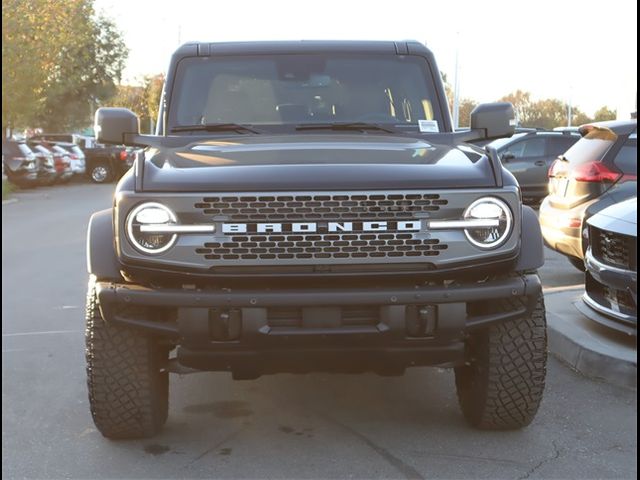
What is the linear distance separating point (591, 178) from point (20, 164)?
20.9 meters

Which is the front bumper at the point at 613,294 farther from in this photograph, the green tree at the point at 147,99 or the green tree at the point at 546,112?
the green tree at the point at 147,99

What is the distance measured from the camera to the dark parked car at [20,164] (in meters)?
25.7

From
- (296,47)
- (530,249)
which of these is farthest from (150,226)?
(296,47)

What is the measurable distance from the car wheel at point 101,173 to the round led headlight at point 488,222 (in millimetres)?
30317

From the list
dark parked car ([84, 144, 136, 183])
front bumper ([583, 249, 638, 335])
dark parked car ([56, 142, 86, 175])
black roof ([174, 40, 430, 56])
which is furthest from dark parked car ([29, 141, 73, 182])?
front bumper ([583, 249, 638, 335])

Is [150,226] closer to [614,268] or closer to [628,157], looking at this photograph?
[614,268]

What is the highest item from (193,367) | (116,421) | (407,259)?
(407,259)

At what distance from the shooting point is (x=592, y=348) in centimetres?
561

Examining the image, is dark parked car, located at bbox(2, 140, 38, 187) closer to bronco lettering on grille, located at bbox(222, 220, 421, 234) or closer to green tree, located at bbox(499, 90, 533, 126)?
green tree, located at bbox(499, 90, 533, 126)

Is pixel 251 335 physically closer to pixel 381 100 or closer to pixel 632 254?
pixel 381 100

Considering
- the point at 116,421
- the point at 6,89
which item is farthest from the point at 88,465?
the point at 6,89

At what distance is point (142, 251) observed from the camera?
12.3 ft

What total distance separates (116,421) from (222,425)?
0.61m

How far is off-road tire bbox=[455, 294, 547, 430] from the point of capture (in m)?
4.13
